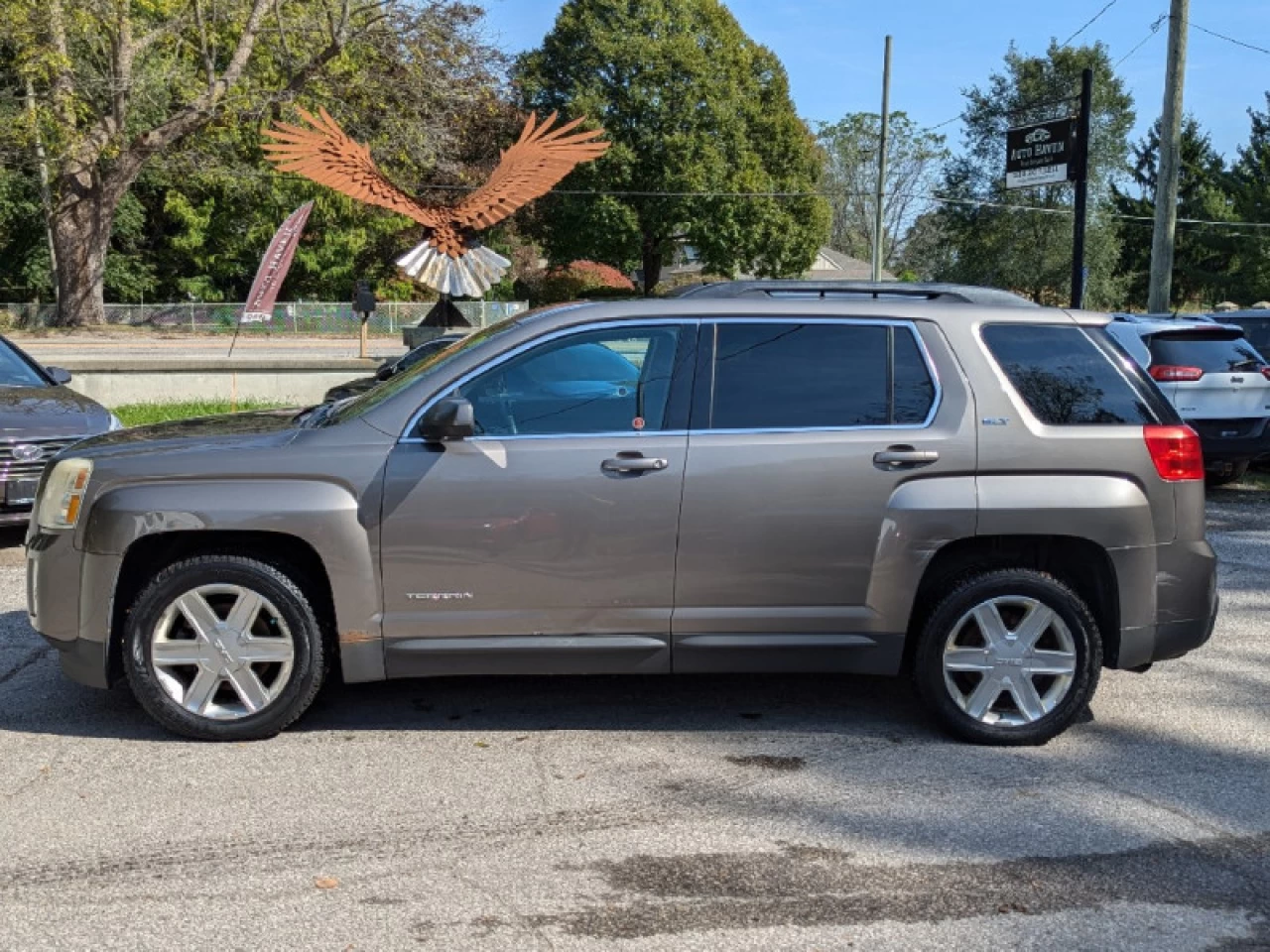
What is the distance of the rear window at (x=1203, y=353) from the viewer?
1098 centimetres

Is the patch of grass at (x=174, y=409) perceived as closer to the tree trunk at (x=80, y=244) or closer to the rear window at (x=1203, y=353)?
the rear window at (x=1203, y=353)

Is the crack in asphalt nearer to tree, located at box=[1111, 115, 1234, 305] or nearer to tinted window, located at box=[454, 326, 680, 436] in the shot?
tinted window, located at box=[454, 326, 680, 436]

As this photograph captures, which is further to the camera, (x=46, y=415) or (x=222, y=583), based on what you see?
(x=46, y=415)

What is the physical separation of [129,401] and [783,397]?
11.8m

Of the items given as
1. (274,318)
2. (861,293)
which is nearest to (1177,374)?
(861,293)

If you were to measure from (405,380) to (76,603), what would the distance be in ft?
4.96

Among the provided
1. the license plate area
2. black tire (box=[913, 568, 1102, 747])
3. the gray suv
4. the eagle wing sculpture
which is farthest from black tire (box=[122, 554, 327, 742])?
the eagle wing sculpture

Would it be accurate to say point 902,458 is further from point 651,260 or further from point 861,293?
point 651,260

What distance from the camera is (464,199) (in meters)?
19.7

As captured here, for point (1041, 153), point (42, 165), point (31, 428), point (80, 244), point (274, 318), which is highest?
point (42, 165)

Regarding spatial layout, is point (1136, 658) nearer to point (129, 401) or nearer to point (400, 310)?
point (129, 401)

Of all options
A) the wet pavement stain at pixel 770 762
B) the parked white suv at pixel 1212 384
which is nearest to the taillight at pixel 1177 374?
the parked white suv at pixel 1212 384

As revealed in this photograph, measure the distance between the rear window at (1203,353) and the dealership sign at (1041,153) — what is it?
21.0 feet

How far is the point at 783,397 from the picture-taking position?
475cm
